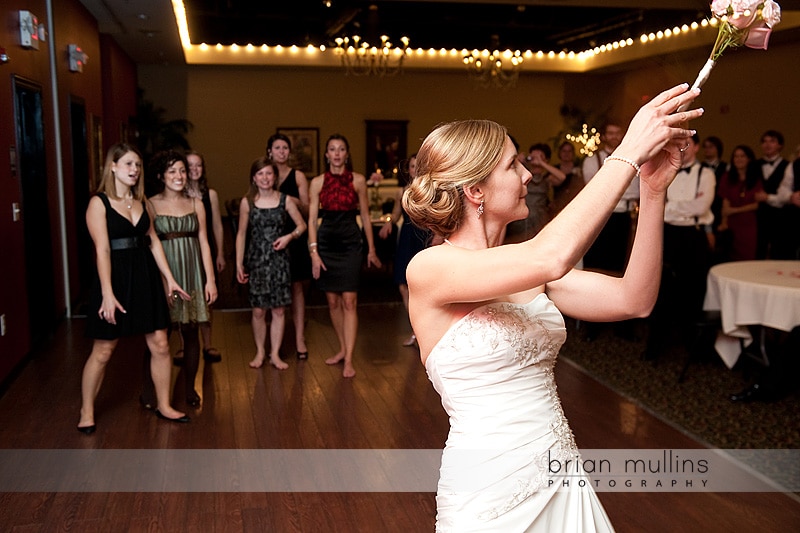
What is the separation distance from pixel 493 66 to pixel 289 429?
9595 mm

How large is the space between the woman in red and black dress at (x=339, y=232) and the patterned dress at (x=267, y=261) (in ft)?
0.77

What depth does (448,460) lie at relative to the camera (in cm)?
189

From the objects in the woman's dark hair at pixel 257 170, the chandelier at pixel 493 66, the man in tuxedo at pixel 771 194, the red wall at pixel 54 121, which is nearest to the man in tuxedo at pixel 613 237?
the man in tuxedo at pixel 771 194

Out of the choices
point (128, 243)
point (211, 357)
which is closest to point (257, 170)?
point (128, 243)

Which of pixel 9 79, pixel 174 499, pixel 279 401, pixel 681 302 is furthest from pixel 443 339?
pixel 9 79

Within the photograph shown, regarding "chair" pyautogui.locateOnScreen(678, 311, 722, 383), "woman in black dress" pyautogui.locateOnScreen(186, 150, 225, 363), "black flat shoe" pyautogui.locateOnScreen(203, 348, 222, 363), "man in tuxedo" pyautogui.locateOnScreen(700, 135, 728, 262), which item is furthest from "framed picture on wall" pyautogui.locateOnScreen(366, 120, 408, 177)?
"chair" pyautogui.locateOnScreen(678, 311, 722, 383)

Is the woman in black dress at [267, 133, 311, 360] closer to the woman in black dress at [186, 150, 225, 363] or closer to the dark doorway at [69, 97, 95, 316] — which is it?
the woman in black dress at [186, 150, 225, 363]

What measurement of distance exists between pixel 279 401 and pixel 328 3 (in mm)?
9741

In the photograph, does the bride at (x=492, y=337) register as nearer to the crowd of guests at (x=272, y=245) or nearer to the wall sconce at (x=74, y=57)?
the crowd of guests at (x=272, y=245)

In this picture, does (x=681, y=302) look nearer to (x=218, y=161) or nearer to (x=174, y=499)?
(x=174, y=499)

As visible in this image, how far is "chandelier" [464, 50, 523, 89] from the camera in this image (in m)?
13.2

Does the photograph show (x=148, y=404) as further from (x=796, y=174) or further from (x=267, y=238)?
(x=796, y=174)

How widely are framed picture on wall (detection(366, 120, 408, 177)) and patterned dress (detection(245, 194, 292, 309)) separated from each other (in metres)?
13.2

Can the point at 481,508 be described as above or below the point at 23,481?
above
